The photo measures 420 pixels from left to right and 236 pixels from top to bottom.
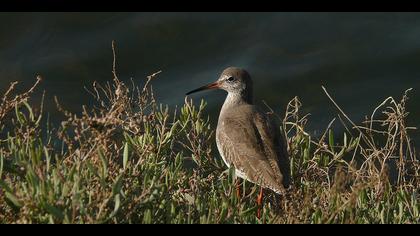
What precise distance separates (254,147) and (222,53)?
4.86 meters

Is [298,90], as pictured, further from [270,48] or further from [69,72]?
[69,72]

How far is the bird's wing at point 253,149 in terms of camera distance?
21.2 ft

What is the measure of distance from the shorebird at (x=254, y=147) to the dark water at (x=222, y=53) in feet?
10.8

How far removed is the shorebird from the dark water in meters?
3.29

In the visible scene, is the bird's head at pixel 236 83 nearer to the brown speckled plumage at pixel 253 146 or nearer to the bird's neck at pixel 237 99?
the bird's neck at pixel 237 99

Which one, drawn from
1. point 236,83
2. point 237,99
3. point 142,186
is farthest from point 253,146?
point 142,186

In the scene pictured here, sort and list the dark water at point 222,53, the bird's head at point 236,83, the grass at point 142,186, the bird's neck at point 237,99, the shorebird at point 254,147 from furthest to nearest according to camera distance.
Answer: the dark water at point 222,53, the bird's head at point 236,83, the bird's neck at point 237,99, the shorebird at point 254,147, the grass at point 142,186

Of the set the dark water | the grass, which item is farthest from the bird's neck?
the dark water

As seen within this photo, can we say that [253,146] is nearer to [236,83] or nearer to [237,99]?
[237,99]

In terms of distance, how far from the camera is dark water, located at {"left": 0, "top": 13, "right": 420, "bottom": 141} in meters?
11.1

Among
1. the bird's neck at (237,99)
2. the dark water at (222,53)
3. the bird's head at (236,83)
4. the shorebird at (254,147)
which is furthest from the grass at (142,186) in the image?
the dark water at (222,53)

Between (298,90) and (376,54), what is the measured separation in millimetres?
1207

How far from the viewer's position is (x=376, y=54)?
452 inches

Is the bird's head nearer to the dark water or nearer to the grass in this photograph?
the grass
